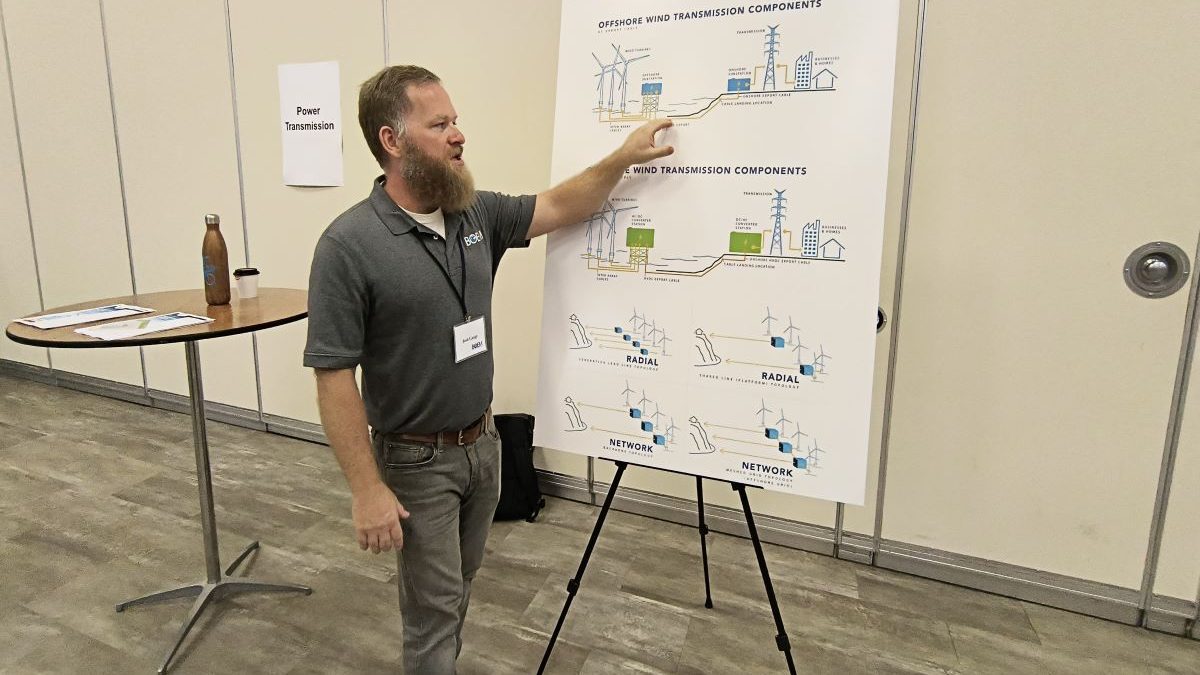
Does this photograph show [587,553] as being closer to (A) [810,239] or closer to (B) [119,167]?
(A) [810,239]

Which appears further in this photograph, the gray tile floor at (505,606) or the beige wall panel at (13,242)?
the beige wall panel at (13,242)

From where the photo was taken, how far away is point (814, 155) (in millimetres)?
1533

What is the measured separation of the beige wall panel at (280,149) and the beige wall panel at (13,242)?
197 cm

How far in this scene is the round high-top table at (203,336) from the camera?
6.05ft

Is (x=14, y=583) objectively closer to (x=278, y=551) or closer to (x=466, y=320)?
(x=278, y=551)

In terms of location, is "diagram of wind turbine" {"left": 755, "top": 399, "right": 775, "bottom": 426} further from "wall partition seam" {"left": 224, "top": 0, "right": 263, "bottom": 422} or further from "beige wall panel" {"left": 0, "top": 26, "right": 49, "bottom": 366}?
"beige wall panel" {"left": 0, "top": 26, "right": 49, "bottom": 366}

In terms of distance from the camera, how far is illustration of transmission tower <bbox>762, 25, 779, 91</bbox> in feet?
5.10

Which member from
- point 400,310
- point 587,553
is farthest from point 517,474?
point 400,310

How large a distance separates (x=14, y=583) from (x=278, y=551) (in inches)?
33.5

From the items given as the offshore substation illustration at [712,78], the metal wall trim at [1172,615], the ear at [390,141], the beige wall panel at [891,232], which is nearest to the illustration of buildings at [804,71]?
the offshore substation illustration at [712,78]

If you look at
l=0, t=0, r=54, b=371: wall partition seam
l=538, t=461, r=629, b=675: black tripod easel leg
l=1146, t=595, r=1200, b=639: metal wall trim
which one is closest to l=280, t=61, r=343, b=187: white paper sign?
l=0, t=0, r=54, b=371: wall partition seam

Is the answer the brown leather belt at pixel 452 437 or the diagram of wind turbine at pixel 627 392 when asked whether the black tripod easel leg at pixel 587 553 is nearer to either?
the diagram of wind turbine at pixel 627 392

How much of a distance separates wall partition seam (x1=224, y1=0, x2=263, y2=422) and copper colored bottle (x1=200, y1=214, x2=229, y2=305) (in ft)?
5.09

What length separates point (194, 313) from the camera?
6.91 ft
